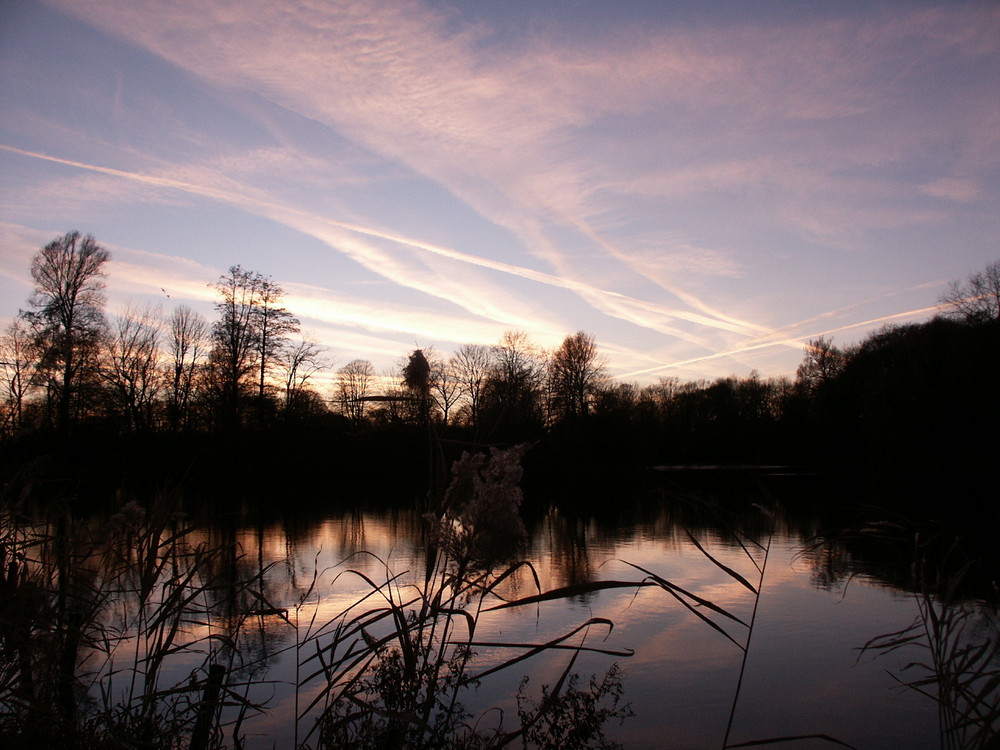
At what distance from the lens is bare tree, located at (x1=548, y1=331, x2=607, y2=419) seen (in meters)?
46.5

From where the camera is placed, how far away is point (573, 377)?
48.4 m

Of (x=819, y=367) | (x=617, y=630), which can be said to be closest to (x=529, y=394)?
(x=617, y=630)

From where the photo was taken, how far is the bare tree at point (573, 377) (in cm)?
4647

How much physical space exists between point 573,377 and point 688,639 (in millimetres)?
37754

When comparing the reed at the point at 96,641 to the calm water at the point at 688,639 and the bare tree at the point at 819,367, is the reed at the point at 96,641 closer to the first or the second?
the calm water at the point at 688,639

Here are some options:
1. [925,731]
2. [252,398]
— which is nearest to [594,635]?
[925,731]

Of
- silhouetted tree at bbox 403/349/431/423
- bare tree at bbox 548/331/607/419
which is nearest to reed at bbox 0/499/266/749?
silhouetted tree at bbox 403/349/431/423

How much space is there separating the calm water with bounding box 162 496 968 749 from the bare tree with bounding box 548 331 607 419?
27.8m

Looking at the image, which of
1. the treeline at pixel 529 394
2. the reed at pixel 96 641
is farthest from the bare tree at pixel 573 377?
the reed at pixel 96 641

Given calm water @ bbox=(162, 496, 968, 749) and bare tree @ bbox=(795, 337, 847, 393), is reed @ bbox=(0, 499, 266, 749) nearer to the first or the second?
calm water @ bbox=(162, 496, 968, 749)

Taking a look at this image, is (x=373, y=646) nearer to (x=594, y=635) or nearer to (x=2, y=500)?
(x=2, y=500)

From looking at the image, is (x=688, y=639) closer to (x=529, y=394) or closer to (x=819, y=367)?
(x=529, y=394)

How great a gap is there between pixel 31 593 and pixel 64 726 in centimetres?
63

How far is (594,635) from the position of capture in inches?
420
